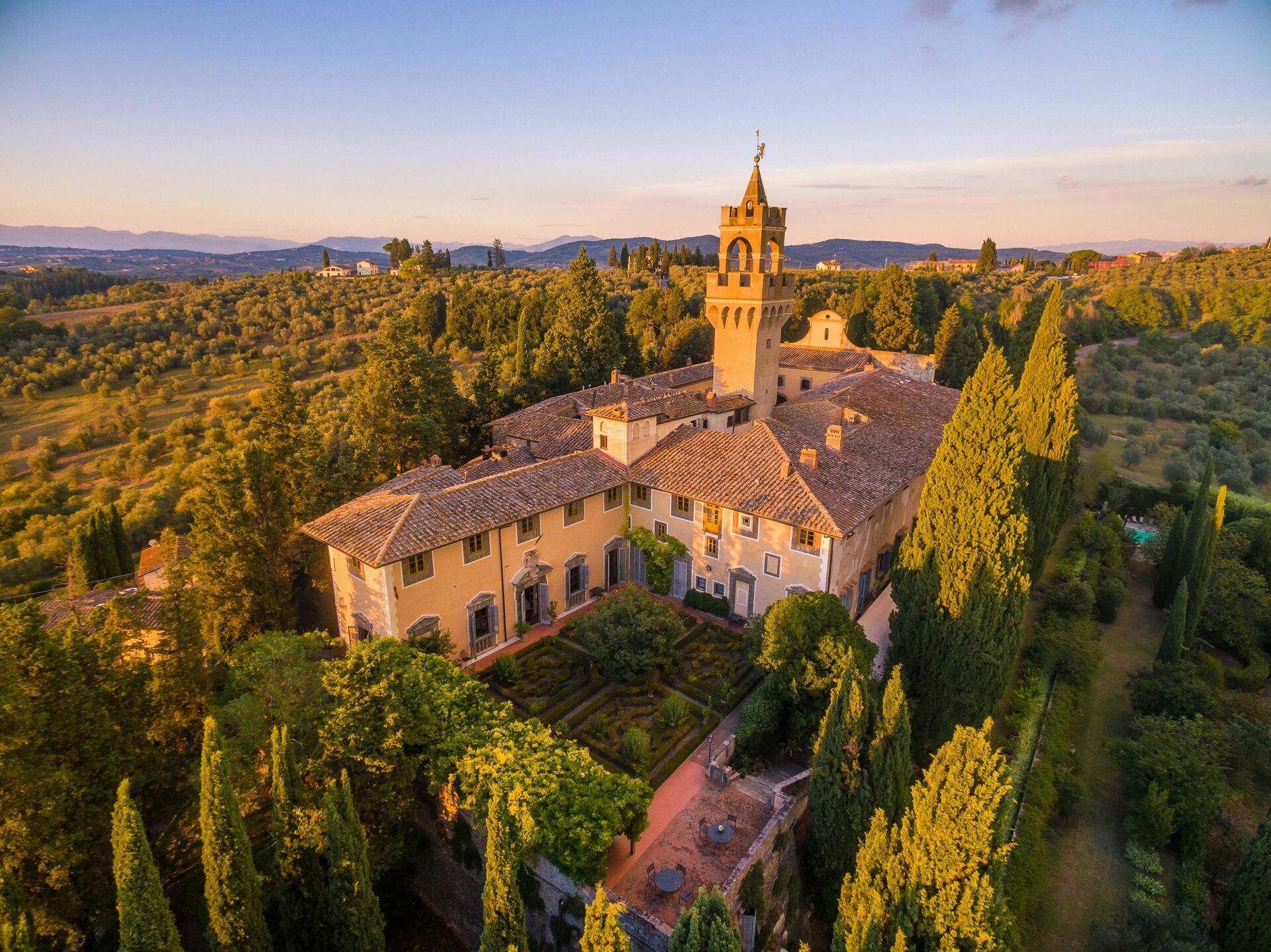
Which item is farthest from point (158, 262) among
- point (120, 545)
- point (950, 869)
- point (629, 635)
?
point (950, 869)

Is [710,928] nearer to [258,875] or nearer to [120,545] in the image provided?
[258,875]

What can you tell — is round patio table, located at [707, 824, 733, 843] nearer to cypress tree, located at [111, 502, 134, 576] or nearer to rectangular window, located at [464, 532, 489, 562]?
rectangular window, located at [464, 532, 489, 562]

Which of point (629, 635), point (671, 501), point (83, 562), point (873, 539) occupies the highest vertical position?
point (671, 501)

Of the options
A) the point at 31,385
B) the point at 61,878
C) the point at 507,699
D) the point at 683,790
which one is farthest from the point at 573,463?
the point at 31,385

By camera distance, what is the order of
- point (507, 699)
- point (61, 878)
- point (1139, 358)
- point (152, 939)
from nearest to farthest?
point (152, 939) → point (61, 878) → point (507, 699) → point (1139, 358)

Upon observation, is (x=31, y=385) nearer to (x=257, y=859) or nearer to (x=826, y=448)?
(x=257, y=859)

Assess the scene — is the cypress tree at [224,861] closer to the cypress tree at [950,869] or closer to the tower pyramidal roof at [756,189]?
the cypress tree at [950,869]

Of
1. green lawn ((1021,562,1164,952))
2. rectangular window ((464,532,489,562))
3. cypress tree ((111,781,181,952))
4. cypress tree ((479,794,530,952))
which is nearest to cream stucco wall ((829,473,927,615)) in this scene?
green lawn ((1021,562,1164,952))
